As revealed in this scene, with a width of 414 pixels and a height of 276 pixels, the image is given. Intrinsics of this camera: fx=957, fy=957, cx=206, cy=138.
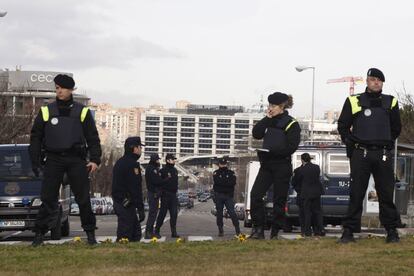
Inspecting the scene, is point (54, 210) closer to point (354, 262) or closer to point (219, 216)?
point (354, 262)

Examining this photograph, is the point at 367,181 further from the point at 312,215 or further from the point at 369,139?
the point at 312,215

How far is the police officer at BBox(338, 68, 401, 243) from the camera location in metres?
11.5

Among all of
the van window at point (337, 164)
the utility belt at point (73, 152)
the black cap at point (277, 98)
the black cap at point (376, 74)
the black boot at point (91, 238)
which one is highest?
the black cap at point (376, 74)

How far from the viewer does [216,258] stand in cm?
978

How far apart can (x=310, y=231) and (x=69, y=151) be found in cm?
988

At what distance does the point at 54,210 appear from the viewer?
11867 millimetres

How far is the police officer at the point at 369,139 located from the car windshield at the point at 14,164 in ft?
32.6

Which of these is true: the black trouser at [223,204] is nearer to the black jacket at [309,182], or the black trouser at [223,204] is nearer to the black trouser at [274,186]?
the black jacket at [309,182]

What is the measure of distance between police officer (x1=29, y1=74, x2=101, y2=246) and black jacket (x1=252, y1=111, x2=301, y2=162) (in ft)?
A: 7.82

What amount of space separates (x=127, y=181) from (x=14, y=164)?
6227 mm

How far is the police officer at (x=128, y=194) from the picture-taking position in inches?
573

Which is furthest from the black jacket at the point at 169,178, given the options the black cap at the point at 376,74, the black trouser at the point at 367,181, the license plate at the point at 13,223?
the black cap at the point at 376,74

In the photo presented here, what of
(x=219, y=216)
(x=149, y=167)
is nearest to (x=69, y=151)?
(x=149, y=167)

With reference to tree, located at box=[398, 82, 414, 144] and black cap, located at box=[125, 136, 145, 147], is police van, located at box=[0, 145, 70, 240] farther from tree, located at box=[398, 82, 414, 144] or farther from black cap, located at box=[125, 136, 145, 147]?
tree, located at box=[398, 82, 414, 144]
